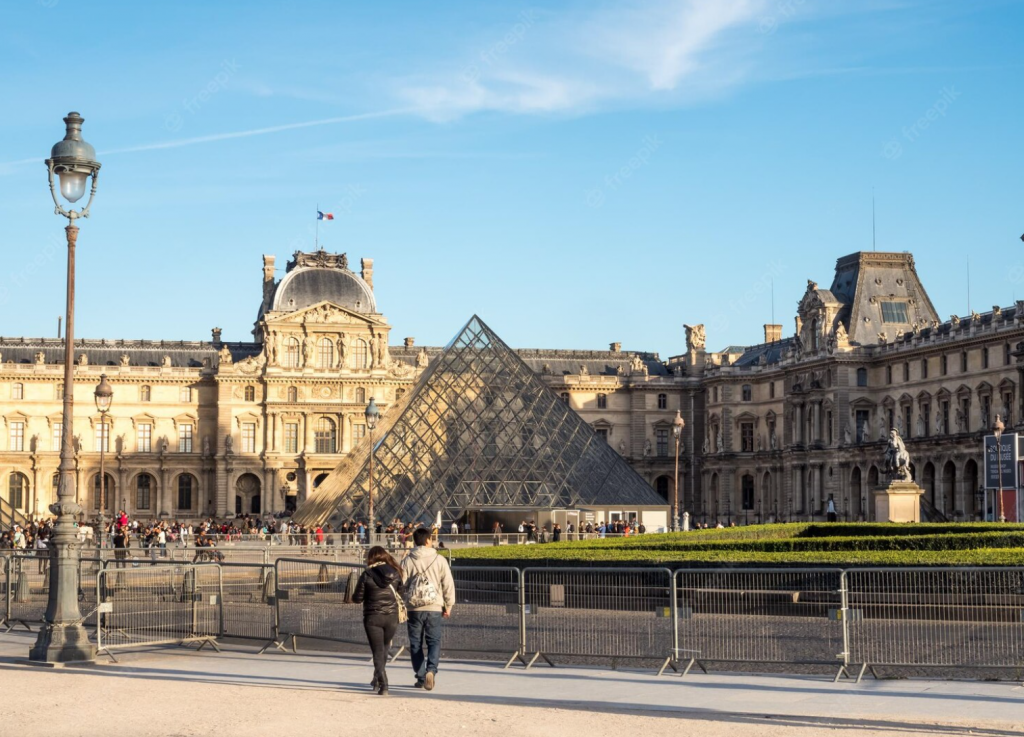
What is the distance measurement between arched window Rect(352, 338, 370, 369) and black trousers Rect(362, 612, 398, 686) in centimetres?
6973

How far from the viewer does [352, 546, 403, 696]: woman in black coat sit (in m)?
13.5

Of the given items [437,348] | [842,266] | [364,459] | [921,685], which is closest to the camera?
[921,685]

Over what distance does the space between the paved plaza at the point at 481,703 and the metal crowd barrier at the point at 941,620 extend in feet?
2.01

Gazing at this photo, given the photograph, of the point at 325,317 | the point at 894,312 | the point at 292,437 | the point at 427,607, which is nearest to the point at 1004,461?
the point at 427,607

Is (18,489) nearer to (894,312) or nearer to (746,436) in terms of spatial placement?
(746,436)

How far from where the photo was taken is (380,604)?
13.6 meters

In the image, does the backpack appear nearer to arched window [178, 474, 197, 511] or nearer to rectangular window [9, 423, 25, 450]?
arched window [178, 474, 197, 511]

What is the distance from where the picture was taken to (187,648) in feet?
57.1

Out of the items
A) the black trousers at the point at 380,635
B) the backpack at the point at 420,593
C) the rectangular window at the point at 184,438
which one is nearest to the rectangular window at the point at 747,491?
the rectangular window at the point at 184,438

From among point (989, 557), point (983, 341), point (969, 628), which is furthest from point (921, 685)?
point (983, 341)

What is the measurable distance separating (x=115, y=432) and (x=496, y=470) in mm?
36079

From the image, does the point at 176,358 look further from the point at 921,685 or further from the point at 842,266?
the point at 921,685

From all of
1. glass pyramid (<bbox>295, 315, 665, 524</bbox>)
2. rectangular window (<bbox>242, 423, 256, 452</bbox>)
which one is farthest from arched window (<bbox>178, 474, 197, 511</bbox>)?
glass pyramid (<bbox>295, 315, 665, 524</bbox>)

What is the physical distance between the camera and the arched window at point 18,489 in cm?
8144
